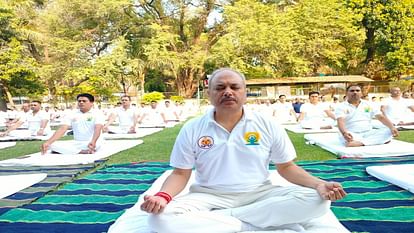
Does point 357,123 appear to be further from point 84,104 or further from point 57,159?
point 57,159

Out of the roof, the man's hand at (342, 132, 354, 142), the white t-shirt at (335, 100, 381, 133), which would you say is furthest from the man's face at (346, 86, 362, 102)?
the roof

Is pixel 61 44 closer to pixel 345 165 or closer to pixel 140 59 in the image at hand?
pixel 140 59

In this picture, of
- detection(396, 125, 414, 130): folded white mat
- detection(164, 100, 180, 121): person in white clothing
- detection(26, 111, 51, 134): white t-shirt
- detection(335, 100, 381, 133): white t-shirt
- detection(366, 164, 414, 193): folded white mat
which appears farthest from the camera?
detection(164, 100, 180, 121): person in white clothing

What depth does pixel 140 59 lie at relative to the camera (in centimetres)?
2244

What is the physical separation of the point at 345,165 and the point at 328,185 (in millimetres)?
2406

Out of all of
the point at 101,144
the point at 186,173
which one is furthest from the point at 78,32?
the point at 186,173

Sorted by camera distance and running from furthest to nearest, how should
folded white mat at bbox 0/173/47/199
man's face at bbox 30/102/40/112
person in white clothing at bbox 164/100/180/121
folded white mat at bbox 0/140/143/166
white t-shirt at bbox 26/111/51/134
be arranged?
person in white clothing at bbox 164/100/180/121 → white t-shirt at bbox 26/111/51/134 → man's face at bbox 30/102/40/112 → folded white mat at bbox 0/140/143/166 → folded white mat at bbox 0/173/47/199

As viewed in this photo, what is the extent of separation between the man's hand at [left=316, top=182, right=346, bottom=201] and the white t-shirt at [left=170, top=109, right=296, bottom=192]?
0.33 meters

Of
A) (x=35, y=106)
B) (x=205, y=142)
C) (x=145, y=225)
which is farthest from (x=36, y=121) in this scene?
(x=205, y=142)

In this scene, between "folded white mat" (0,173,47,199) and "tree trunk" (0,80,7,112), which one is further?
"tree trunk" (0,80,7,112)

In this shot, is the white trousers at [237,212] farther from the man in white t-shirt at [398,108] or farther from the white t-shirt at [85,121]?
the man in white t-shirt at [398,108]

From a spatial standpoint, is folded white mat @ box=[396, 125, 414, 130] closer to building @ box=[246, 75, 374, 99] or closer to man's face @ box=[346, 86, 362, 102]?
man's face @ box=[346, 86, 362, 102]

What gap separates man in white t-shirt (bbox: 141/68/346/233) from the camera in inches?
78.8

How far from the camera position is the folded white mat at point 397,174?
298cm
